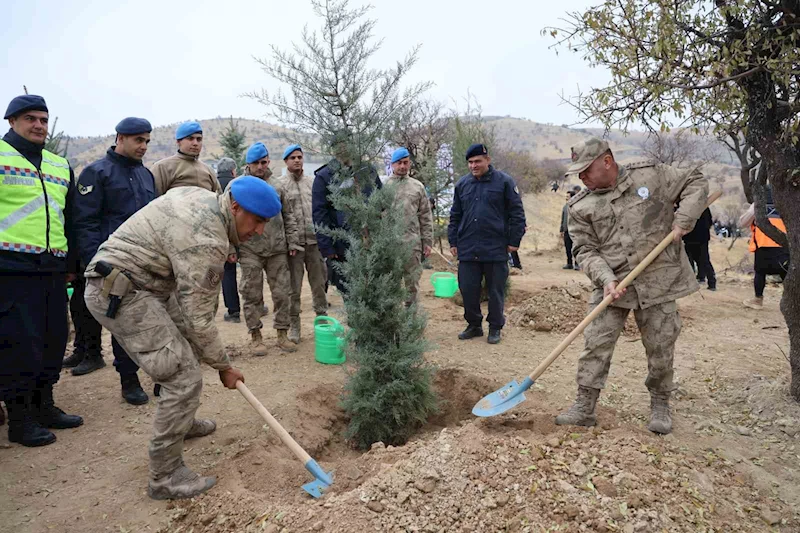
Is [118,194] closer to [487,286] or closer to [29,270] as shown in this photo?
[29,270]

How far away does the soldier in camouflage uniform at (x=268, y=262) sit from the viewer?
5707 mm

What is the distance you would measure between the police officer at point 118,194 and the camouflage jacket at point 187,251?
130 centimetres

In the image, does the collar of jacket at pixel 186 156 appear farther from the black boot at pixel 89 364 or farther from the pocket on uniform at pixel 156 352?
the pocket on uniform at pixel 156 352

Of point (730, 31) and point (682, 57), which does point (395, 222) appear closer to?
point (682, 57)

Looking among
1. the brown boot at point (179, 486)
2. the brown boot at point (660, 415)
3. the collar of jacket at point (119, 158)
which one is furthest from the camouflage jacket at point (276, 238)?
the brown boot at point (660, 415)

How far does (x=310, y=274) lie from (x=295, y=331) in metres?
0.71

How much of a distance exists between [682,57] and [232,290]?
20.6ft

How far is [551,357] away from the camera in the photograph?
3.65 meters

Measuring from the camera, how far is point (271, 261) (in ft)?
19.1

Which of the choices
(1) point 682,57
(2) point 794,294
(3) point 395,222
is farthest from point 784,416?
(3) point 395,222

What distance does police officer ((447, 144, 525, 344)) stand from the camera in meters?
5.95

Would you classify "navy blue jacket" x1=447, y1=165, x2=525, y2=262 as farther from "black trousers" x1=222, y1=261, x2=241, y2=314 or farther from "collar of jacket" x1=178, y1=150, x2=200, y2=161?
"black trousers" x1=222, y1=261, x2=241, y2=314

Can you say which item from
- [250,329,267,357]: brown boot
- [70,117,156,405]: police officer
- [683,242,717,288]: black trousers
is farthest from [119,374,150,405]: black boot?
[683,242,717,288]: black trousers

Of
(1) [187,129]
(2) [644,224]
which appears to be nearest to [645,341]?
(2) [644,224]
